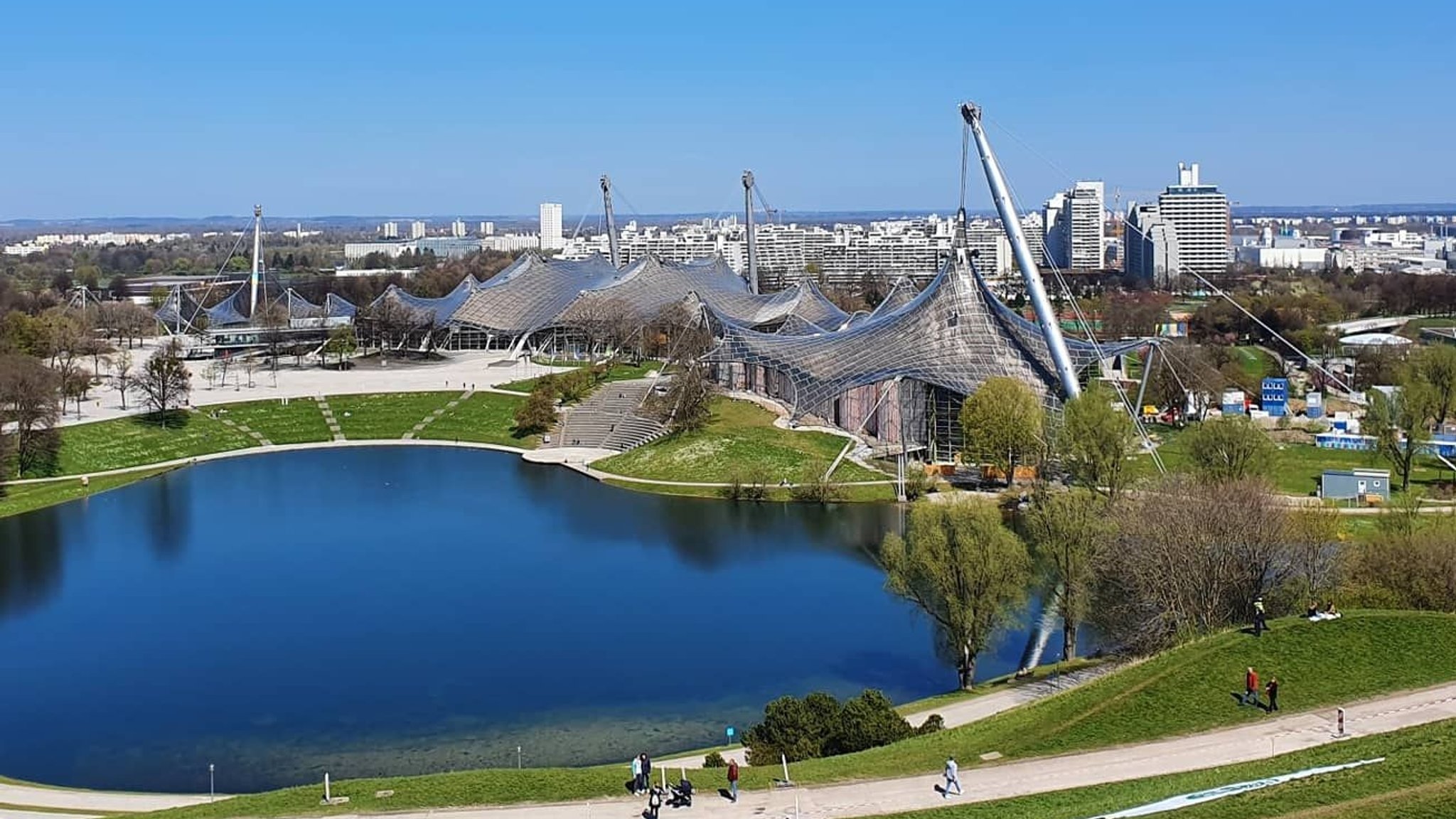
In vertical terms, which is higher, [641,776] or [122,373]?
[122,373]

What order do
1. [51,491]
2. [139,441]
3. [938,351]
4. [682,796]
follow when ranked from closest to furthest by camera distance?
[682,796], [51,491], [938,351], [139,441]

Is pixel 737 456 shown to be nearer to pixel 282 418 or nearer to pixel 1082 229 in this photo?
pixel 282 418

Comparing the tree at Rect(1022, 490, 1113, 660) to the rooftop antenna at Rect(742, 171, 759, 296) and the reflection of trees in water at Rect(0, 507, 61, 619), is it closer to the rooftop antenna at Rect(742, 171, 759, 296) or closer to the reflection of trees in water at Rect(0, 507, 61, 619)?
the reflection of trees in water at Rect(0, 507, 61, 619)

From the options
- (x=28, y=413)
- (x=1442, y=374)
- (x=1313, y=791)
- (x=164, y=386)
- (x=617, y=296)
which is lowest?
(x=1313, y=791)

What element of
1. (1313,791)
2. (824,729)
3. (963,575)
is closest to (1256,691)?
(1313,791)

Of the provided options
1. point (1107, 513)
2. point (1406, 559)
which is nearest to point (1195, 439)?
point (1107, 513)

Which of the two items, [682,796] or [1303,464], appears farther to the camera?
[1303,464]

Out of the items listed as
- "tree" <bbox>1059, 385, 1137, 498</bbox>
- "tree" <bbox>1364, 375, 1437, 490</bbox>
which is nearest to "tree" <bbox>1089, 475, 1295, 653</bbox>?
"tree" <bbox>1059, 385, 1137, 498</bbox>
